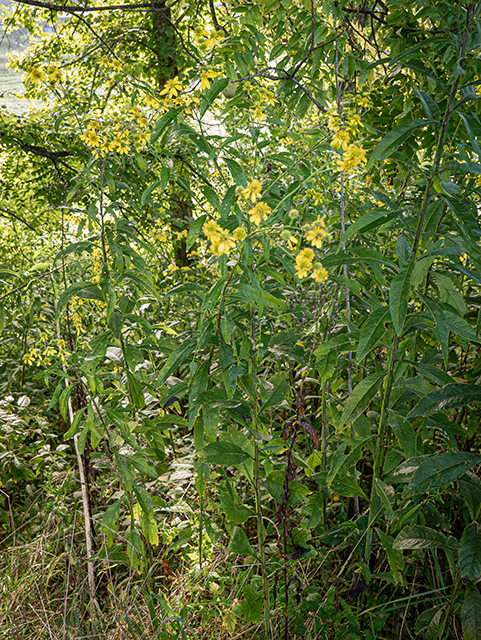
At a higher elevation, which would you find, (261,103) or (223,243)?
(261,103)

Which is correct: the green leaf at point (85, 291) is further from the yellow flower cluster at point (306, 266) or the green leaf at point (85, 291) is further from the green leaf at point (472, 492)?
the green leaf at point (472, 492)

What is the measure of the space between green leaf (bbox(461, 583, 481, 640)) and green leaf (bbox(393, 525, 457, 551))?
0.36 feet

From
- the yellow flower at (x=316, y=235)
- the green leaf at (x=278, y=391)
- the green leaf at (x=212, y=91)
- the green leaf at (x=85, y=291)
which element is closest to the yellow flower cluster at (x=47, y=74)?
the green leaf at (x=212, y=91)

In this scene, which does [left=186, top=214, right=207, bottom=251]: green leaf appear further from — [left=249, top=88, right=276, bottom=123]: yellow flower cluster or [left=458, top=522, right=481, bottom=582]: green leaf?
[left=458, top=522, right=481, bottom=582]: green leaf

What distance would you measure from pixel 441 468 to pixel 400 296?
394 millimetres

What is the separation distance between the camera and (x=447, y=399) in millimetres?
1095

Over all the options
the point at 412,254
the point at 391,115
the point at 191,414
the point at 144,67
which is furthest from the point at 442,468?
the point at 144,67

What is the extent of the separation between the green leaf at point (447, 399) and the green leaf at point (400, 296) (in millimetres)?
179

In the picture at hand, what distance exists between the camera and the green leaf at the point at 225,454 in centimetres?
128

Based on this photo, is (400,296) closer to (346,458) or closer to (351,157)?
(351,157)

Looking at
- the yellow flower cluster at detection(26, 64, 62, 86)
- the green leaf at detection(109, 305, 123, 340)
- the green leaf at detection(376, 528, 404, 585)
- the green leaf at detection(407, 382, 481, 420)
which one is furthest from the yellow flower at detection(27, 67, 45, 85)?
the green leaf at detection(376, 528, 404, 585)

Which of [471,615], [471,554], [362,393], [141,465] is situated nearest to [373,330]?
[362,393]

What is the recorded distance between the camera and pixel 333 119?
1411mm

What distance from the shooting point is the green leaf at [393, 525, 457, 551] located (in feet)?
4.11
